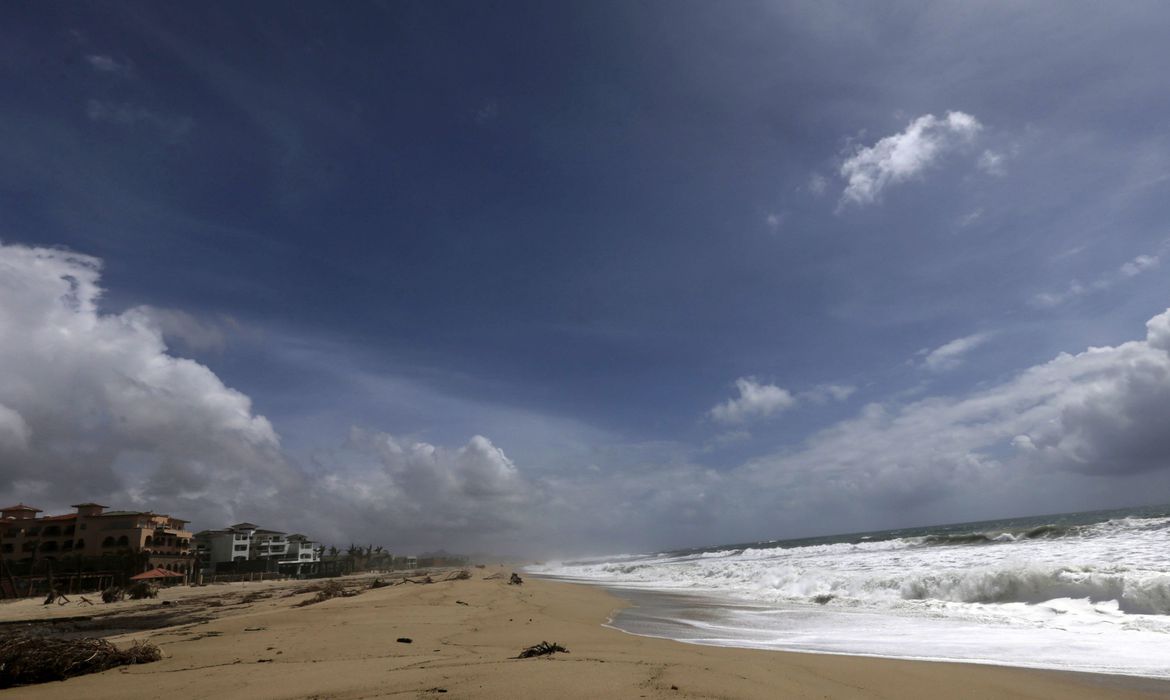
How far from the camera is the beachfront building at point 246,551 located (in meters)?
73.4

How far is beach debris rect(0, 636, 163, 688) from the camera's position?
7.41 metres

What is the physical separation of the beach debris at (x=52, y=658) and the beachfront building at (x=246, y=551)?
74498 millimetres

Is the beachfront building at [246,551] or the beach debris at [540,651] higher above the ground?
the beach debris at [540,651]

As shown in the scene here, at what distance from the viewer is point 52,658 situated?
304 inches

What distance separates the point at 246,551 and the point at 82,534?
23371mm

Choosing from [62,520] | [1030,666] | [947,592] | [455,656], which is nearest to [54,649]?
[455,656]

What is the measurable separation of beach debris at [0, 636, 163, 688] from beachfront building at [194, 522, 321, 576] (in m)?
74.5

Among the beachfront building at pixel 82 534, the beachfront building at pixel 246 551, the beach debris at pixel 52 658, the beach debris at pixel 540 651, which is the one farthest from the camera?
the beachfront building at pixel 246 551

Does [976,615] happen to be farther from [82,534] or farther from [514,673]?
[82,534]

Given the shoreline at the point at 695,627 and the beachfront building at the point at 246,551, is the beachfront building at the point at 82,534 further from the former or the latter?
the shoreline at the point at 695,627

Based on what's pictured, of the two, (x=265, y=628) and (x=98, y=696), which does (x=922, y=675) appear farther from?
(x=265, y=628)

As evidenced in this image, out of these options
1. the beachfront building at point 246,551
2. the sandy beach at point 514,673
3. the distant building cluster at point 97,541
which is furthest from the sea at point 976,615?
the beachfront building at point 246,551

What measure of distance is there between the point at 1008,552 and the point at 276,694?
92.8 feet

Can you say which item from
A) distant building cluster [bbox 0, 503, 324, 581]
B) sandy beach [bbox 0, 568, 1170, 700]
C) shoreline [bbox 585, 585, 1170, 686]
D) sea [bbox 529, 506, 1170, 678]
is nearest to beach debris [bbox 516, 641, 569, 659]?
sandy beach [bbox 0, 568, 1170, 700]
